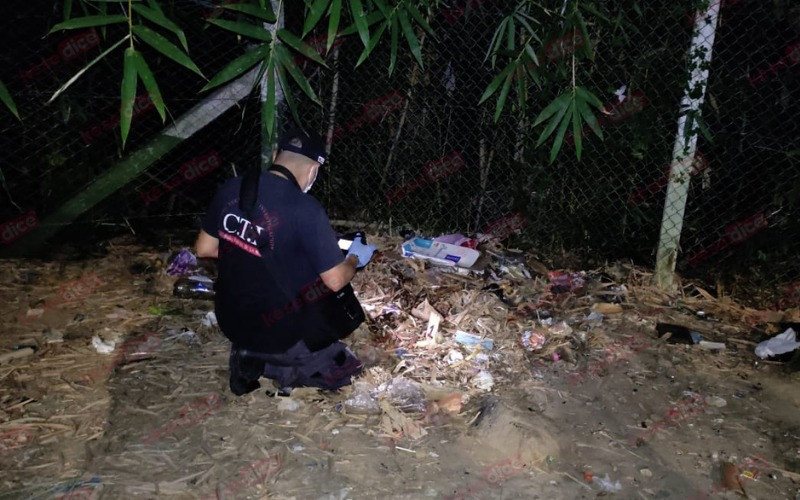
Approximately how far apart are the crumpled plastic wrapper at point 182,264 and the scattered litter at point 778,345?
3840 millimetres

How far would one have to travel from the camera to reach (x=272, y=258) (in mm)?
3076

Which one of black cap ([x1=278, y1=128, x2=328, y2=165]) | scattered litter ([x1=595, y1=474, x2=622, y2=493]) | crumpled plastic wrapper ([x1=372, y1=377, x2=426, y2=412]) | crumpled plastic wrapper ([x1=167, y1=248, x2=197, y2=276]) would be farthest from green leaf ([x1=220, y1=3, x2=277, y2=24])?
scattered litter ([x1=595, y1=474, x2=622, y2=493])

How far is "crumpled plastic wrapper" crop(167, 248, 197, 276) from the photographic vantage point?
468 centimetres

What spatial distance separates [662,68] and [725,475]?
290 centimetres

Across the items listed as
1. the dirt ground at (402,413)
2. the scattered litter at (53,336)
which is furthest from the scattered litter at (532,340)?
the scattered litter at (53,336)

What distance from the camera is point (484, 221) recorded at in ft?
18.4

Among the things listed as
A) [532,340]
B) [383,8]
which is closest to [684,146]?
[532,340]

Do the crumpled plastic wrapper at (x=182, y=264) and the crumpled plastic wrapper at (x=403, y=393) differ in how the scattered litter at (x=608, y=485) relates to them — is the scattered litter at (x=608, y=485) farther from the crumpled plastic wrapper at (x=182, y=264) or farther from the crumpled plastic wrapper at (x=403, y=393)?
the crumpled plastic wrapper at (x=182, y=264)

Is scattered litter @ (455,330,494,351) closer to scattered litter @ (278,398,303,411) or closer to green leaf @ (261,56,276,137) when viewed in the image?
scattered litter @ (278,398,303,411)

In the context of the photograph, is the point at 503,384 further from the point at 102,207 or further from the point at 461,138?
the point at 102,207

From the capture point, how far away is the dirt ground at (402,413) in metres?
2.79

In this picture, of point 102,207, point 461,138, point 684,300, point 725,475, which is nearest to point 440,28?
point 461,138

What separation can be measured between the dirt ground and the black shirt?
0.39 m

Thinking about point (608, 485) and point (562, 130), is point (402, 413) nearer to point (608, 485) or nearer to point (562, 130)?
point (608, 485)
